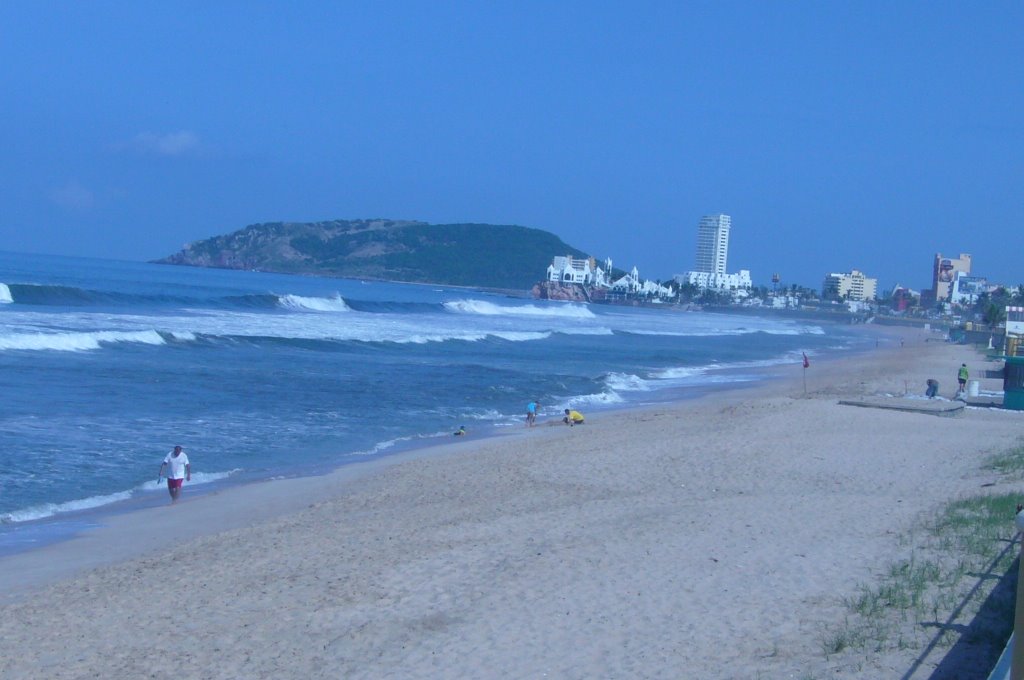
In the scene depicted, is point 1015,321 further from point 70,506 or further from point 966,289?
point 966,289

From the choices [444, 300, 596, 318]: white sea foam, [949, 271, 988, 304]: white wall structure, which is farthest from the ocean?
[949, 271, 988, 304]: white wall structure

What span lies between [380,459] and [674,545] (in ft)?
24.2

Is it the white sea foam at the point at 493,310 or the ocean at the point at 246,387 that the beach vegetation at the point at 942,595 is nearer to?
the ocean at the point at 246,387

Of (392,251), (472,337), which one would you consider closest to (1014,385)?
(472,337)

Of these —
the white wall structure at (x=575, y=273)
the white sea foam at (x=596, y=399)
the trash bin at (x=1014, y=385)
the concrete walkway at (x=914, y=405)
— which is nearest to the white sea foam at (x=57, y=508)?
the white sea foam at (x=596, y=399)

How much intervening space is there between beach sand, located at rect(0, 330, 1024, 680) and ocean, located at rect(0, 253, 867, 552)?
1.52 metres

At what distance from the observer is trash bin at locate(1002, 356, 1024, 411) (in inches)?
857

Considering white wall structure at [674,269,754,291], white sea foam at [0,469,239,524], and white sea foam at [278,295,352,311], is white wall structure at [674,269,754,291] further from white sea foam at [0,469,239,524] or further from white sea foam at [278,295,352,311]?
white sea foam at [0,469,239,524]

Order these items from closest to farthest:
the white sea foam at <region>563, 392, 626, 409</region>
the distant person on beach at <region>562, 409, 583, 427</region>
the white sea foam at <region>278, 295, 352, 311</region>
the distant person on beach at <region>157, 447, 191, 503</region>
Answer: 1. the distant person on beach at <region>157, 447, 191, 503</region>
2. the distant person on beach at <region>562, 409, 583, 427</region>
3. the white sea foam at <region>563, 392, 626, 409</region>
4. the white sea foam at <region>278, 295, 352, 311</region>

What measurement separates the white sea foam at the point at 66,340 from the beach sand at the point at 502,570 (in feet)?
54.9

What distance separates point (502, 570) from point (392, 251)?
554 ft

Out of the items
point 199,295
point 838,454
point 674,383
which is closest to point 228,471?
point 838,454

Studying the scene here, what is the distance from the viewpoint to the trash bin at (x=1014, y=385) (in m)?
21.8

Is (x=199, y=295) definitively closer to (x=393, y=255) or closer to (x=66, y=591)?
(x=66, y=591)
